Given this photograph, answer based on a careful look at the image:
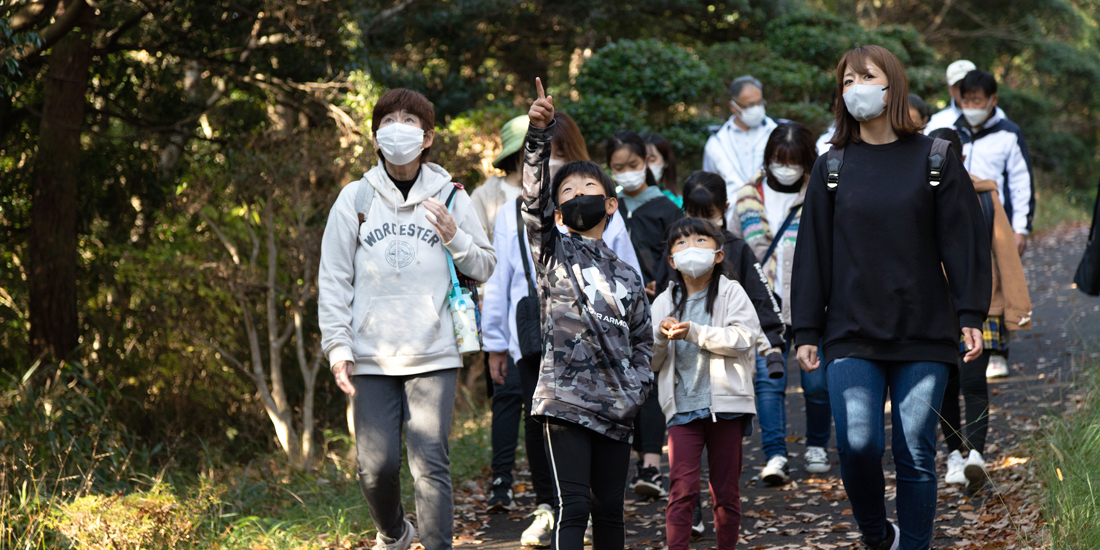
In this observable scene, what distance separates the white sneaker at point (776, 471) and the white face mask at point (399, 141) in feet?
9.98

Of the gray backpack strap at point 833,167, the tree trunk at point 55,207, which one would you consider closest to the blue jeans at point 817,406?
the gray backpack strap at point 833,167

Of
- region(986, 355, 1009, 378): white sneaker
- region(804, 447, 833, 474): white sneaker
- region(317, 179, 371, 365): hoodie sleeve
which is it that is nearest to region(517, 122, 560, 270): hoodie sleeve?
region(317, 179, 371, 365): hoodie sleeve

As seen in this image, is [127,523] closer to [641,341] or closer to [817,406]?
[641,341]

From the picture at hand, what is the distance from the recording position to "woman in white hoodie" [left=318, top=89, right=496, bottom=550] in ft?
12.6

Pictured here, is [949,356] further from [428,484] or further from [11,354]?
[11,354]

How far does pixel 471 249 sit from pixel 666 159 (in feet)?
10.1

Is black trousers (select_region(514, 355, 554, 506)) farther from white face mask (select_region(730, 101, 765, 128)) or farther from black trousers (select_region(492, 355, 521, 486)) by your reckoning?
white face mask (select_region(730, 101, 765, 128))

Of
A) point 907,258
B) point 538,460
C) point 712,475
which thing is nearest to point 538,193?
point 907,258

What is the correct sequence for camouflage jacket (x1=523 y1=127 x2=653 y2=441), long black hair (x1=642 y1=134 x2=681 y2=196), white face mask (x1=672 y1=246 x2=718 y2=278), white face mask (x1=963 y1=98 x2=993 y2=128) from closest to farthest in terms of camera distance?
camouflage jacket (x1=523 y1=127 x2=653 y2=441) → white face mask (x1=672 y1=246 x2=718 y2=278) → white face mask (x1=963 y1=98 x2=993 y2=128) → long black hair (x1=642 y1=134 x2=681 y2=196)

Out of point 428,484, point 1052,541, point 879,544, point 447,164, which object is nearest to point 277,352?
point 447,164

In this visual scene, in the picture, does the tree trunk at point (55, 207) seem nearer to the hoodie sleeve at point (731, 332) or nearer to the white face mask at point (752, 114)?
the white face mask at point (752, 114)

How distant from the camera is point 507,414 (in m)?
5.38

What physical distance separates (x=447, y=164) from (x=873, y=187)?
5.20m

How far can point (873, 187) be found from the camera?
362 centimetres
